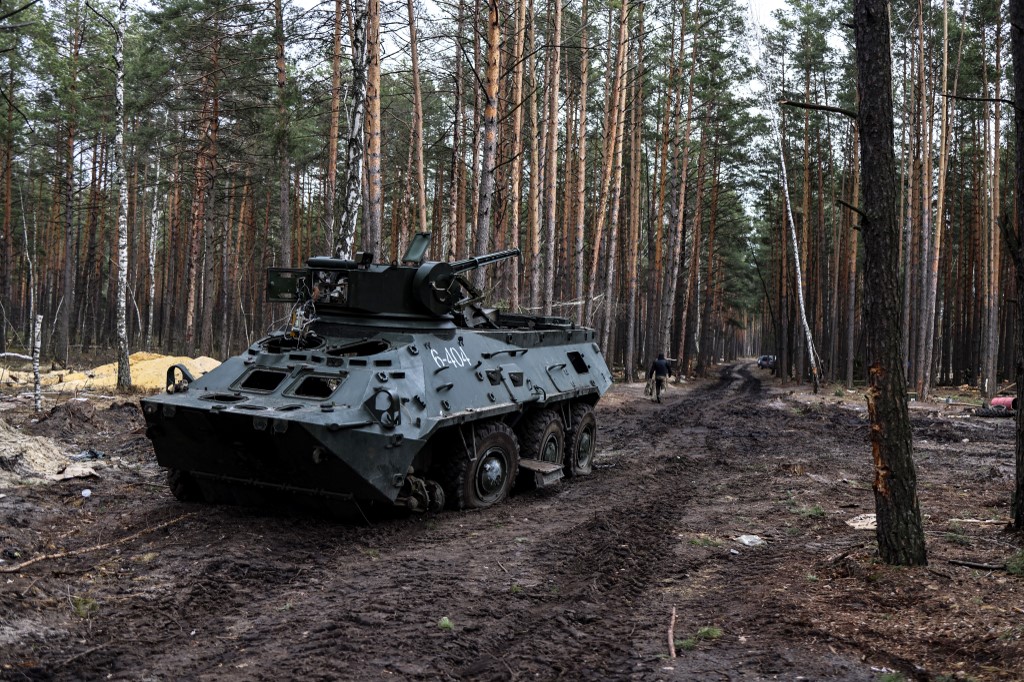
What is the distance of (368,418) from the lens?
748 centimetres

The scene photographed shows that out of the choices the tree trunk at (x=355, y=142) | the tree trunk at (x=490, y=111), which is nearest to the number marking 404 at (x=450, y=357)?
the tree trunk at (x=490, y=111)

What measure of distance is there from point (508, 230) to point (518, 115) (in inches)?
315

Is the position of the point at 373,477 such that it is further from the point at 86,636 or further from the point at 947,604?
the point at 947,604

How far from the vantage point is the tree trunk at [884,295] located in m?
6.21

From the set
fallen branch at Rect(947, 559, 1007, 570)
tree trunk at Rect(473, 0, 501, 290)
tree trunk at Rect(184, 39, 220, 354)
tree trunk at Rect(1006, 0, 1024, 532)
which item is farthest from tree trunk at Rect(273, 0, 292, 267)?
fallen branch at Rect(947, 559, 1007, 570)

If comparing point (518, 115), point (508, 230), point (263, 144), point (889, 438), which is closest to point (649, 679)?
point (889, 438)

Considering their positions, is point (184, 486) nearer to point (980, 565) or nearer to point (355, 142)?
point (980, 565)

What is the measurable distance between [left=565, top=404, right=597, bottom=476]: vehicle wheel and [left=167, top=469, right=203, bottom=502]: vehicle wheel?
490 cm

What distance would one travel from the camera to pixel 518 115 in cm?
2138

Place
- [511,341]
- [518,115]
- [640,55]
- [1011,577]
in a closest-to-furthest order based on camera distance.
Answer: [1011,577], [511,341], [518,115], [640,55]

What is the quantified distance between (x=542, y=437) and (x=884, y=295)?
5.19 m

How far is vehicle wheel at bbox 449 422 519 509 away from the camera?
8797 millimetres

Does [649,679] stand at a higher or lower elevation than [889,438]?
lower

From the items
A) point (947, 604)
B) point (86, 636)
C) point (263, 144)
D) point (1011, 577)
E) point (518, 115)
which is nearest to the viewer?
point (86, 636)
